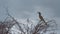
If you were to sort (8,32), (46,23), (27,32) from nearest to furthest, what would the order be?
(46,23)
(8,32)
(27,32)

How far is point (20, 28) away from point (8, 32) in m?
1.61

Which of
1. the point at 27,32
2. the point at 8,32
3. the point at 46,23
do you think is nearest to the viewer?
the point at 46,23

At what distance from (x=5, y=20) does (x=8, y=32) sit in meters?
1.67

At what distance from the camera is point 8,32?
927 inches

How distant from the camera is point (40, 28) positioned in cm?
2252

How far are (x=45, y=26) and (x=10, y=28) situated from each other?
12.6 ft

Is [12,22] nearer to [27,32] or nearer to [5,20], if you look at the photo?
[5,20]

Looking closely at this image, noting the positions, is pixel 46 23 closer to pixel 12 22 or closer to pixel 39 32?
pixel 39 32

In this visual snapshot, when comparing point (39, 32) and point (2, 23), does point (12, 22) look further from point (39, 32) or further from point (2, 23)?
point (39, 32)

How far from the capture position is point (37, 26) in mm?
22547

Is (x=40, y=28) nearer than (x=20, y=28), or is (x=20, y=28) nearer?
(x=40, y=28)

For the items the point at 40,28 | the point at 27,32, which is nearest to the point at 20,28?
the point at 27,32

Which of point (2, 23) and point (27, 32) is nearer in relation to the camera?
point (2, 23)

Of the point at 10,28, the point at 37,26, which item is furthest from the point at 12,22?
the point at 37,26
